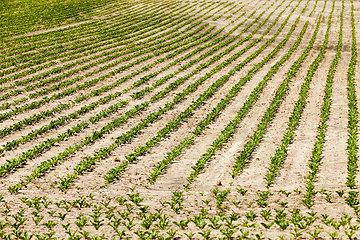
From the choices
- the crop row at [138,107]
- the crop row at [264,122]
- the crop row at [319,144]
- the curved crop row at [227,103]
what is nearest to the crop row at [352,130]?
the crop row at [319,144]

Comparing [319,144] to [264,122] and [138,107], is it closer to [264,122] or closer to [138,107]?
[264,122]

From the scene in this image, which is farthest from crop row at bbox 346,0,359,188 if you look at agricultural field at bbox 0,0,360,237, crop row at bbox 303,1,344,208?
crop row at bbox 303,1,344,208

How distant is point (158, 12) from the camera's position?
41531 mm

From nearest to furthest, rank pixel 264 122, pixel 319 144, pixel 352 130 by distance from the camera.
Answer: pixel 319 144, pixel 352 130, pixel 264 122

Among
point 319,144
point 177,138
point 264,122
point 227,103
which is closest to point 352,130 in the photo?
point 319,144

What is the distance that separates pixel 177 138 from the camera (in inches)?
513

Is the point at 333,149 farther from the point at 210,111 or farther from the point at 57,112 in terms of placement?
the point at 57,112

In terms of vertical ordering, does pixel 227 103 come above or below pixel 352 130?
below

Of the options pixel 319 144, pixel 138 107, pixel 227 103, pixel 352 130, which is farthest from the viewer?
pixel 227 103

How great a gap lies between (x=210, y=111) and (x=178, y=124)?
6.61 feet

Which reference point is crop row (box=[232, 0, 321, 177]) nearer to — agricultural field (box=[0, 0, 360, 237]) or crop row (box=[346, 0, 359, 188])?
agricultural field (box=[0, 0, 360, 237])

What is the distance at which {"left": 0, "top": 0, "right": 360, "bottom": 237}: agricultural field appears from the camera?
8414 millimetres

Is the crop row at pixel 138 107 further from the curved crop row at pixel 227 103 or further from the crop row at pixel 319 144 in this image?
the crop row at pixel 319 144

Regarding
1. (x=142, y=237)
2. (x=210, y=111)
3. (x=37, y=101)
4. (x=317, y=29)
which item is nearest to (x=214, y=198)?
(x=142, y=237)
